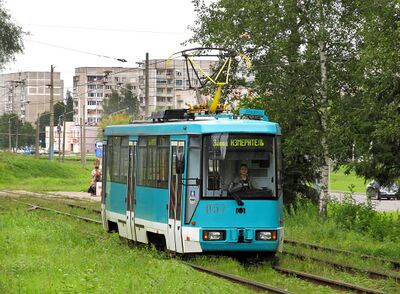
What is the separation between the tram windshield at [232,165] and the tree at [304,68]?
35.8 feet

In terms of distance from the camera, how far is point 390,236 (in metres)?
23.7

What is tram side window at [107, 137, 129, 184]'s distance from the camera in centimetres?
1997

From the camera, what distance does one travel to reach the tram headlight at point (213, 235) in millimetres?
16062

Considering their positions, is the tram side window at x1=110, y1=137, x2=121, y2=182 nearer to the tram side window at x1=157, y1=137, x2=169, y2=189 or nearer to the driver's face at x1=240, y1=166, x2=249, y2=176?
the tram side window at x1=157, y1=137, x2=169, y2=189

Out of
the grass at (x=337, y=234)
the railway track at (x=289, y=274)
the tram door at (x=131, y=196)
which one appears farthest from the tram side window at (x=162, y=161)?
the grass at (x=337, y=234)

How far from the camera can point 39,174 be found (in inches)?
2532

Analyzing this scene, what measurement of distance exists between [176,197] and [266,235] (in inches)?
71.8

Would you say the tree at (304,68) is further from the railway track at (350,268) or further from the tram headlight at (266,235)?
the tram headlight at (266,235)

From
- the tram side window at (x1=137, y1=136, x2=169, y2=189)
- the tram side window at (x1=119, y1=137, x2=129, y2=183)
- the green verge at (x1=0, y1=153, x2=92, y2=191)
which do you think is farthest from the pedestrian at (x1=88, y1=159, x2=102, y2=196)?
the tram side window at (x1=137, y1=136, x2=169, y2=189)

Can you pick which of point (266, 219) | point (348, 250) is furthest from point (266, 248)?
point (348, 250)

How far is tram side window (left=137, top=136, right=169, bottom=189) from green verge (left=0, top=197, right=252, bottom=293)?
1409mm

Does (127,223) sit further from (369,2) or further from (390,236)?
(369,2)

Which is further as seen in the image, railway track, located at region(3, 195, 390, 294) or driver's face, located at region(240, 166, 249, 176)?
A: driver's face, located at region(240, 166, 249, 176)

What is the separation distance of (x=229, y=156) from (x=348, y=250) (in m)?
5.03
